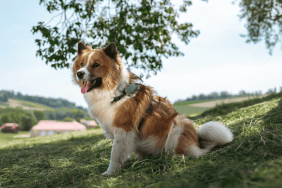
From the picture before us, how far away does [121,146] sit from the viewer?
2.81 m

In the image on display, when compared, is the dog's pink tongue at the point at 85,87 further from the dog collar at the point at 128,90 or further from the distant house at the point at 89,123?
the distant house at the point at 89,123

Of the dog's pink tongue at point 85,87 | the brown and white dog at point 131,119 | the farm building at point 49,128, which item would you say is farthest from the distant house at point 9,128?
the brown and white dog at point 131,119

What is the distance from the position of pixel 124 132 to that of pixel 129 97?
558 mm

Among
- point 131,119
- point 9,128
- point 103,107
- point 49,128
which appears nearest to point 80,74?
point 103,107

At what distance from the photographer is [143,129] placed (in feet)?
9.63

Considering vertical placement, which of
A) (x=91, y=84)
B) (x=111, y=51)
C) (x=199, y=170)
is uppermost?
(x=111, y=51)

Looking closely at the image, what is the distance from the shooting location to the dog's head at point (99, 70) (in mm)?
2965

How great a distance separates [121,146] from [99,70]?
4.01 feet

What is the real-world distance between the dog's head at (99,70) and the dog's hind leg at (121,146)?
2.53 ft

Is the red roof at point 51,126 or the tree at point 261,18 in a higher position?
the tree at point 261,18

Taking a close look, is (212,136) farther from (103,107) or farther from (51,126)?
(51,126)

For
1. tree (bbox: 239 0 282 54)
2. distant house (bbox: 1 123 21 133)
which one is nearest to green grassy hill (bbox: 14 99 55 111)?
distant house (bbox: 1 123 21 133)

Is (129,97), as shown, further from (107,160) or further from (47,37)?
(47,37)

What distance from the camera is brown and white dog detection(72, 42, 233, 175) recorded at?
284 cm
